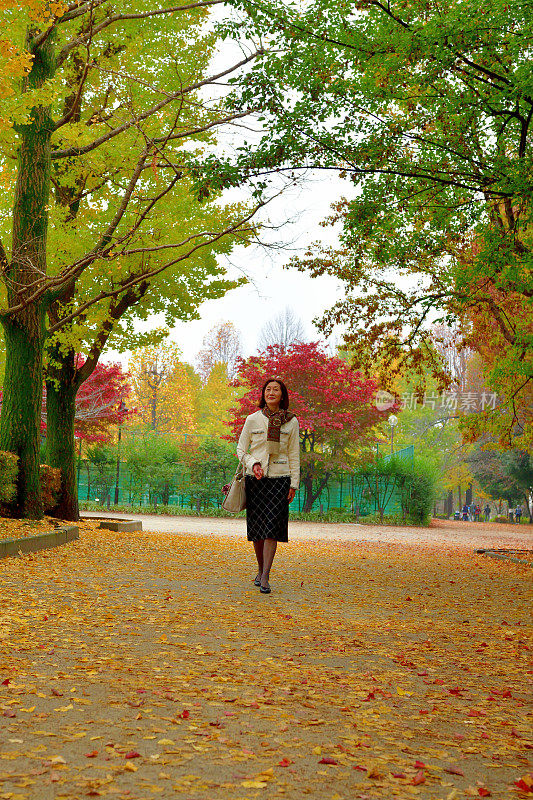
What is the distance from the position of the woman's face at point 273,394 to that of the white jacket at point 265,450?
0.16 meters

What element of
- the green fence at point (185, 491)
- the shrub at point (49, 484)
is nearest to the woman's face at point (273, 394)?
the shrub at point (49, 484)

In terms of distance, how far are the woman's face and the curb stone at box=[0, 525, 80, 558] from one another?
13.3 ft

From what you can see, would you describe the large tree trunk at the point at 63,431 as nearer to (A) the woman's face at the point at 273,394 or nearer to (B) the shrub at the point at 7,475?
(B) the shrub at the point at 7,475

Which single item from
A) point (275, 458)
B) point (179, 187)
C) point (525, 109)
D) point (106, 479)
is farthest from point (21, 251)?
point (106, 479)

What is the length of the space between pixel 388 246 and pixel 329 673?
6.78 meters

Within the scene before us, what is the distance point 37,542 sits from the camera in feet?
33.4

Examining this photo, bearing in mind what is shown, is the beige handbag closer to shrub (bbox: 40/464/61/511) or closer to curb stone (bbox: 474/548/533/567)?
shrub (bbox: 40/464/61/511)

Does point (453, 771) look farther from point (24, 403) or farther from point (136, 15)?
point (136, 15)

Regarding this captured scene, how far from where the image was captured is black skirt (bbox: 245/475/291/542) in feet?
23.4

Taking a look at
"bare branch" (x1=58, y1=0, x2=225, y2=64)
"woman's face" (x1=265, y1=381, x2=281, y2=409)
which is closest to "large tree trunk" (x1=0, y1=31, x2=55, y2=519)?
"bare branch" (x1=58, y1=0, x2=225, y2=64)

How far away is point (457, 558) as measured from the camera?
1417 cm

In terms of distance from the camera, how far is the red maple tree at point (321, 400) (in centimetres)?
2600

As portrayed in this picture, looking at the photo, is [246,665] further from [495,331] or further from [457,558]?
[495,331]

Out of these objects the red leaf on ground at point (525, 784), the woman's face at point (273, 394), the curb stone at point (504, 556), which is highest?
the woman's face at point (273, 394)
